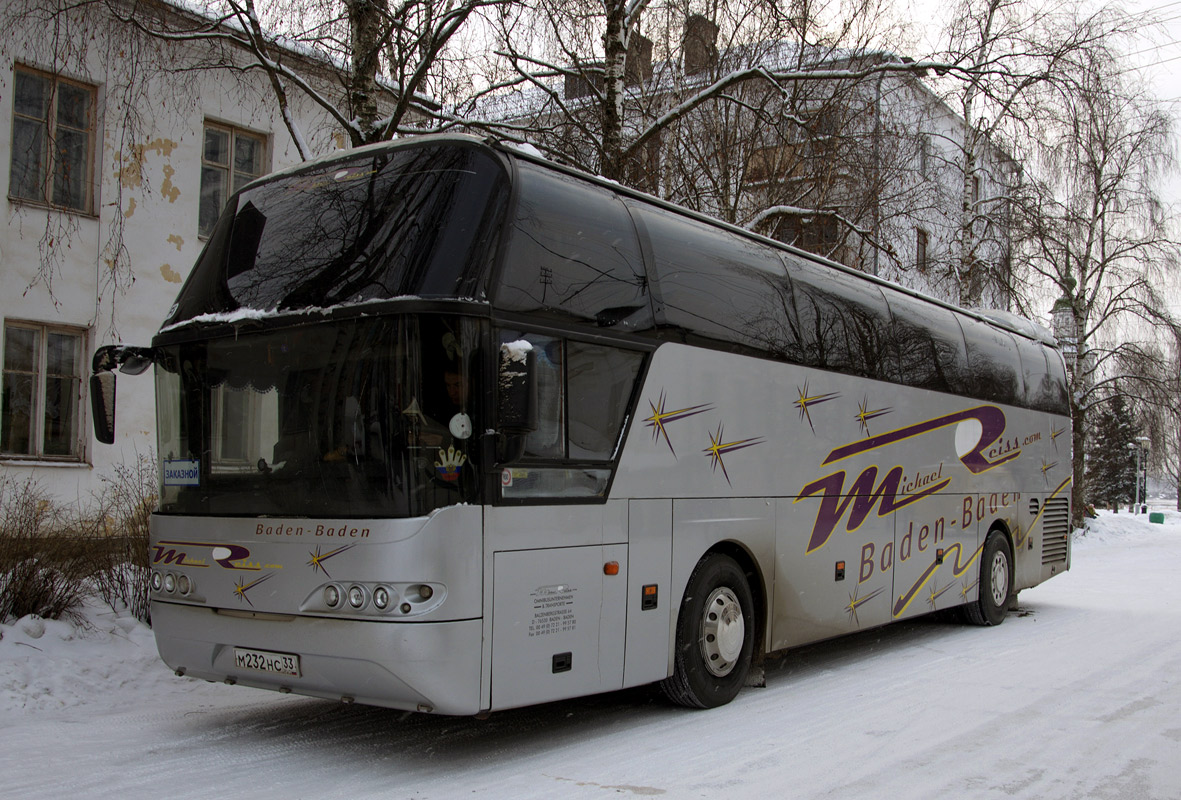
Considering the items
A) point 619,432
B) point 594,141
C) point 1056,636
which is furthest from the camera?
point 594,141

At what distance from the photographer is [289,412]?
6.00 m

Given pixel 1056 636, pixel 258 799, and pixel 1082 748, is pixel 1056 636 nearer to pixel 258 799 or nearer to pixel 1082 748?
pixel 1082 748

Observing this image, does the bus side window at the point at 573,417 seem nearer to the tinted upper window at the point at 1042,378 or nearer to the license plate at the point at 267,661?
the license plate at the point at 267,661

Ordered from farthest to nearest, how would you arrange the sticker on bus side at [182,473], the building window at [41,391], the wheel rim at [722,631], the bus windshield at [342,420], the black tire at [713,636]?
1. the building window at [41,391]
2. the wheel rim at [722,631]
3. the black tire at [713,636]
4. the sticker on bus side at [182,473]
5. the bus windshield at [342,420]

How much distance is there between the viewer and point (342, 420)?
19.0ft

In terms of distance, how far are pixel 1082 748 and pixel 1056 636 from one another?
542 centimetres

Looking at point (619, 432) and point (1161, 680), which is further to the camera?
point (1161, 680)

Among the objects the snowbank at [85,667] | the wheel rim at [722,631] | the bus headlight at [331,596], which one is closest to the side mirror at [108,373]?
the snowbank at [85,667]

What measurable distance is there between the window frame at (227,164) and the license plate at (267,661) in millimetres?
11603

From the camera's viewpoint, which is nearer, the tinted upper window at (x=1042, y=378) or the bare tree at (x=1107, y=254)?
the tinted upper window at (x=1042, y=378)

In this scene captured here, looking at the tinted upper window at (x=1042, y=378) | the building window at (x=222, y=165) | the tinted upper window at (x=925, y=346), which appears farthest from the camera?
the building window at (x=222, y=165)

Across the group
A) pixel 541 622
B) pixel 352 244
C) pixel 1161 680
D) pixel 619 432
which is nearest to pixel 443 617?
pixel 541 622

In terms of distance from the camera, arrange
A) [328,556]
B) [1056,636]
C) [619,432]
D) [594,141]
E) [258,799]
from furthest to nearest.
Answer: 1. [594,141]
2. [1056,636]
3. [619,432]
4. [328,556]
5. [258,799]

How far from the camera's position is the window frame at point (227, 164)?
1642 cm
